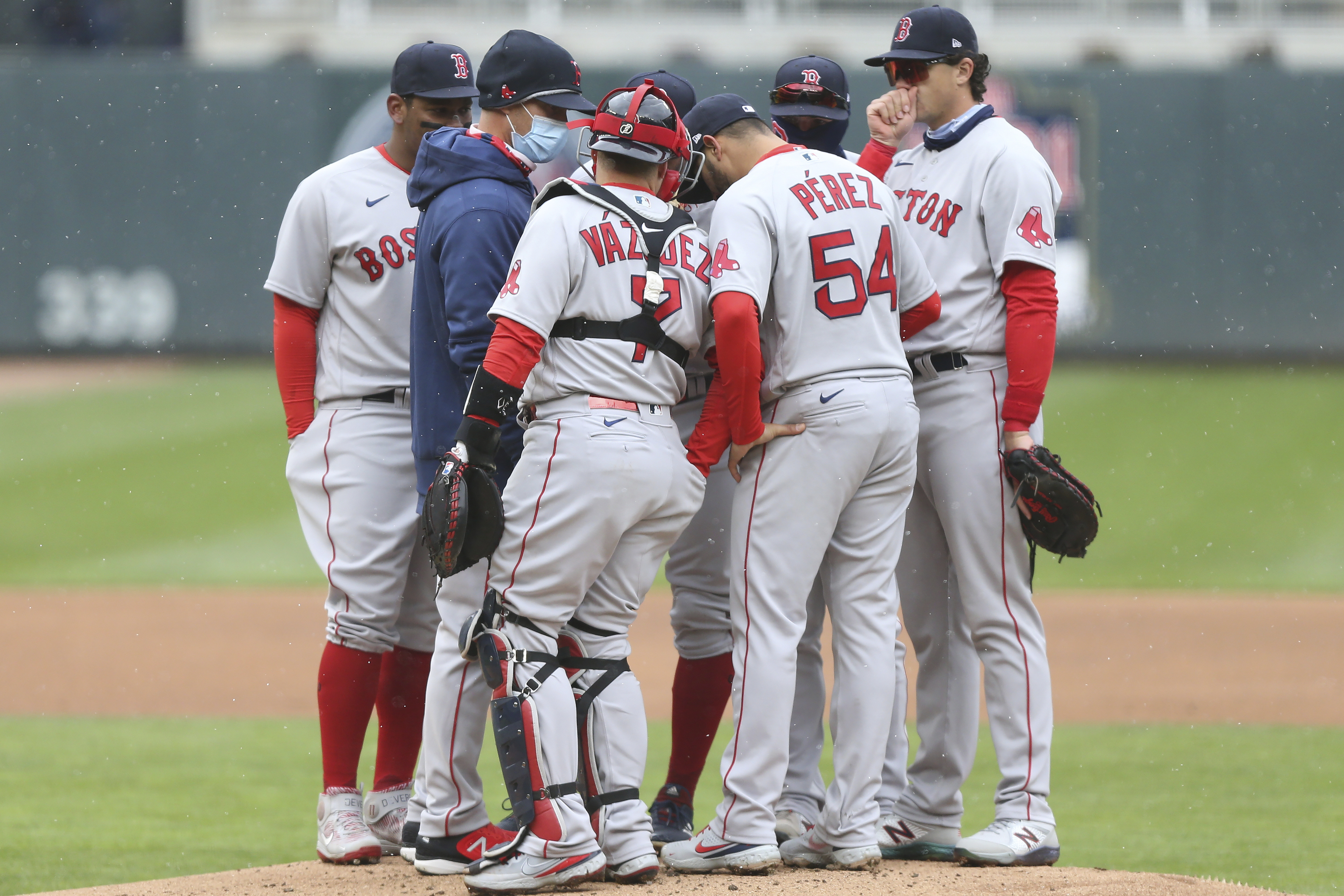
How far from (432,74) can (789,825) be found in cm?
224

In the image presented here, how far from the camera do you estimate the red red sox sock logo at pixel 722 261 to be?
3.47m

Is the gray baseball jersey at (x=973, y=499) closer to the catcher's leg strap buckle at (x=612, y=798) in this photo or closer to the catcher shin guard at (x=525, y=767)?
the catcher's leg strap buckle at (x=612, y=798)

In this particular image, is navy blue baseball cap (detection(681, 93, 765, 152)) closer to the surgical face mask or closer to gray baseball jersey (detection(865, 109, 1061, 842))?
the surgical face mask

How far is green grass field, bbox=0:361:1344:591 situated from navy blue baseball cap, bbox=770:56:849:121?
6687 mm

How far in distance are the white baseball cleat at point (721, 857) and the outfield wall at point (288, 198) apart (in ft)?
49.9

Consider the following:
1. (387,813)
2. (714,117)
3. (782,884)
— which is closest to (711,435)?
(714,117)

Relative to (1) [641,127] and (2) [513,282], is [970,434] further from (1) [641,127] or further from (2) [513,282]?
(2) [513,282]

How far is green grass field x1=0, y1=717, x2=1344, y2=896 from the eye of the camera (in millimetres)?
4316

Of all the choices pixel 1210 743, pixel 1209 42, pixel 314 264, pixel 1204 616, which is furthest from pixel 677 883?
pixel 1209 42

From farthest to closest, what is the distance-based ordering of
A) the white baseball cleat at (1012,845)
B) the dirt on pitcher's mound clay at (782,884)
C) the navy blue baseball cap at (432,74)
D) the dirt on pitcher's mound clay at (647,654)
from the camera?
the dirt on pitcher's mound clay at (647,654), the navy blue baseball cap at (432,74), the white baseball cleat at (1012,845), the dirt on pitcher's mound clay at (782,884)

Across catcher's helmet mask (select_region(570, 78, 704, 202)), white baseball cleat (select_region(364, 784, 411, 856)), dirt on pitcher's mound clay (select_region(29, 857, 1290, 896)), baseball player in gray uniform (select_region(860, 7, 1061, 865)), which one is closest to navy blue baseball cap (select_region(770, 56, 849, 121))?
baseball player in gray uniform (select_region(860, 7, 1061, 865))

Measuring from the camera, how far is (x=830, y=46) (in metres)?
21.6

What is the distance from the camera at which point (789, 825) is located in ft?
12.9

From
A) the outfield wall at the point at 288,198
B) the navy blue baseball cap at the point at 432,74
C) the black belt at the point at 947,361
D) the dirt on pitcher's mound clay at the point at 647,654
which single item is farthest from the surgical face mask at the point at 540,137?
the outfield wall at the point at 288,198
